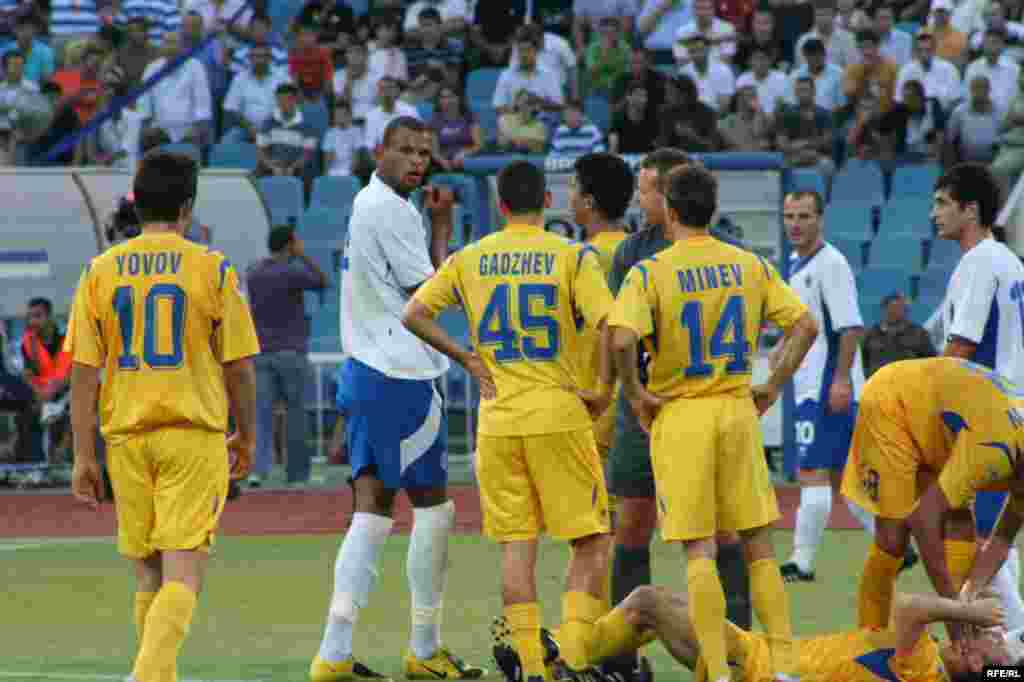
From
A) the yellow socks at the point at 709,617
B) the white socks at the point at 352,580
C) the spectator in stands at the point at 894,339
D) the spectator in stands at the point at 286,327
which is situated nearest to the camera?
the yellow socks at the point at 709,617

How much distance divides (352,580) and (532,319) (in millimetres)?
1530

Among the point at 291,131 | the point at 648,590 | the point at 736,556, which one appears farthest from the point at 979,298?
the point at 291,131

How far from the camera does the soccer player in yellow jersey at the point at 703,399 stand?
8234 millimetres

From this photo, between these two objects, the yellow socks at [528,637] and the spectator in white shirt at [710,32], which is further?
the spectator in white shirt at [710,32]

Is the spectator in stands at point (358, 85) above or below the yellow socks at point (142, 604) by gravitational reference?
above

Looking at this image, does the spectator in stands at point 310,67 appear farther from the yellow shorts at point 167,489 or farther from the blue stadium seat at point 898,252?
the yellow shorts at point 167,489

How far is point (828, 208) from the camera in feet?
→ 72.3

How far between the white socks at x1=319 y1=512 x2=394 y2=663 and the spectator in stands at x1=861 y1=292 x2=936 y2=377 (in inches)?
424

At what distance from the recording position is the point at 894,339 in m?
19.6

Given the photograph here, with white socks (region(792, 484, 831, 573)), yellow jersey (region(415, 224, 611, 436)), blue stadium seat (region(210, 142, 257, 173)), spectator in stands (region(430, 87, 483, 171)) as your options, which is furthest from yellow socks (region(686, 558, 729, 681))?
blue stadium seat (region(210, 142, 257, 173))

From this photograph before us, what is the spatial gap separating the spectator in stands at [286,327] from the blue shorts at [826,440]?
6965mm

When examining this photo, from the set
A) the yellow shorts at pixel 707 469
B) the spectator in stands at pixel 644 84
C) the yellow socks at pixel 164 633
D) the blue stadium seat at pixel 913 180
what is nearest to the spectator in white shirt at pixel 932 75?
the blue stadium seat at pixel 913 180

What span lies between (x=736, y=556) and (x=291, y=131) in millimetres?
14853

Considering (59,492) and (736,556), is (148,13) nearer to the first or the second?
(59,492)
